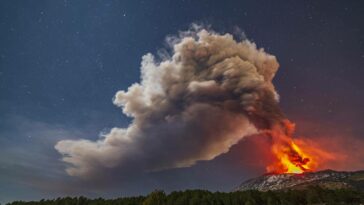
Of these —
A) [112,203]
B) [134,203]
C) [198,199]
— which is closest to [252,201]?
[198,199]

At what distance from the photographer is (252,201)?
164 meters

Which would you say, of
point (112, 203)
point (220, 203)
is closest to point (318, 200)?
point (220, 203)

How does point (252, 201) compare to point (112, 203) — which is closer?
point (252, 201)

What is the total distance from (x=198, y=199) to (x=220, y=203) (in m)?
12.4

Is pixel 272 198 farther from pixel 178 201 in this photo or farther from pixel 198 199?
pixel 178 201

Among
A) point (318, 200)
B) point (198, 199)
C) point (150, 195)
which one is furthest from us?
point (150, 195)

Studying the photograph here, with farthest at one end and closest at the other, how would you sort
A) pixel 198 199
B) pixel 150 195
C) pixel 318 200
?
pixel 150 195 < pixel 198 199 < pixel 318 200

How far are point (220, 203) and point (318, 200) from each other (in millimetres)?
50000

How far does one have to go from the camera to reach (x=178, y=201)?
592ft

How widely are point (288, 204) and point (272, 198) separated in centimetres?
1653

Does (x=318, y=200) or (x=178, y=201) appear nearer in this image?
(x=318, y=200)

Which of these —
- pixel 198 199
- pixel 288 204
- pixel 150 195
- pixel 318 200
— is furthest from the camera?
pixel 150 195

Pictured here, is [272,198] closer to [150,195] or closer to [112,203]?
[150,195]

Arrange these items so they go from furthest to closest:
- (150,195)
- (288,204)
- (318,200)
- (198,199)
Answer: (150,195), (198,199), (318,200), (288,204)
